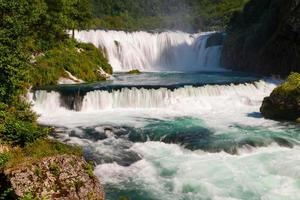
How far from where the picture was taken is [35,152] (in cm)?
1436

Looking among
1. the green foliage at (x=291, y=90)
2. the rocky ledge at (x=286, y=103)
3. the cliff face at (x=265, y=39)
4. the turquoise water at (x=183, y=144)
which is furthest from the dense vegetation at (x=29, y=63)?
the cliff face at (x=265, y=39)

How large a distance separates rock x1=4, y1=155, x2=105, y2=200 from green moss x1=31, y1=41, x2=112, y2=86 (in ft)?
67.3

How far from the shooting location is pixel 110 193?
51.6ft

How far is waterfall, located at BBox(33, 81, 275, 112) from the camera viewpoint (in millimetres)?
30594

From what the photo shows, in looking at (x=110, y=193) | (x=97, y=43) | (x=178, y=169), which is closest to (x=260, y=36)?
(x=97, y=43)

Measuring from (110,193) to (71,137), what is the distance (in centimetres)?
749

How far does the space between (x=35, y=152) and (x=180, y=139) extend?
9227 millimetres

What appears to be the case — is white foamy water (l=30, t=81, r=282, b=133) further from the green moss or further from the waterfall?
the green moss

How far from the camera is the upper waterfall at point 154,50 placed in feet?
192

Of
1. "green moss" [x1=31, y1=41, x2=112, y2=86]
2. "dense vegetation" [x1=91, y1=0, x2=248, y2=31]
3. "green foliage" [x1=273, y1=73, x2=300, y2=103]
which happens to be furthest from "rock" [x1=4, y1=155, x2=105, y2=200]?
"dense vegetation" [x1=91, y1=0, x2=248, y2=31]

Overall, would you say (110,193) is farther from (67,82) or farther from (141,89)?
(67,82)

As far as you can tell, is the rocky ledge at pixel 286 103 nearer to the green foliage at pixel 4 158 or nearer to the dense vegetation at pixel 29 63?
the dense vegetation at pixel 29 63

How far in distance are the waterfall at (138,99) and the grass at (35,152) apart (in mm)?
14917

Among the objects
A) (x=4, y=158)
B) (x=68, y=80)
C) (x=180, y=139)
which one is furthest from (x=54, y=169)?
(x=68, y=80)
